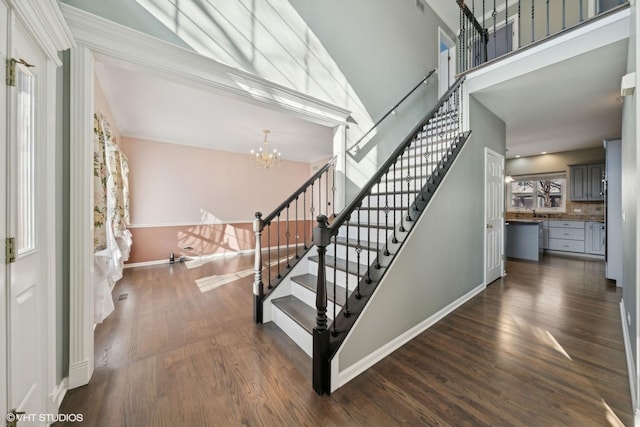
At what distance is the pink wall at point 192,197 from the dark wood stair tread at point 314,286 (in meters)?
3.90

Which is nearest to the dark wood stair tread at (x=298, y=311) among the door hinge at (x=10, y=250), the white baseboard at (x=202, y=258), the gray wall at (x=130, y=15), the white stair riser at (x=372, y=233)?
the white stair riser at (x=372, y=233)

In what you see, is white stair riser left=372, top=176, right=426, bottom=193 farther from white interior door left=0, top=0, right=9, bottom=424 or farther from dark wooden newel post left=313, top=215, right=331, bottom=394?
white interior door left=0, top=0, right=9, bottom=424

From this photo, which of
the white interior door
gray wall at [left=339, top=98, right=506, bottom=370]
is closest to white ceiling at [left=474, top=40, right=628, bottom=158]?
gray wall at [left=339, top=98, right=506, bottom=370]

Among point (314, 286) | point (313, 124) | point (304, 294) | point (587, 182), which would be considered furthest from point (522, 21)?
point (304, 294)

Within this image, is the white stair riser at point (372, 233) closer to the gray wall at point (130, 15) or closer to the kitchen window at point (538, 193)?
the gray wall at point (130, 15)

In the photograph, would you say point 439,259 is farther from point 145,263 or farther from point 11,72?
point 145,263

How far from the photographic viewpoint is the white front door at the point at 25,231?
106 cm

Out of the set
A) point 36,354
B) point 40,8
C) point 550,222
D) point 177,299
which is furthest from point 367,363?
point 550,222

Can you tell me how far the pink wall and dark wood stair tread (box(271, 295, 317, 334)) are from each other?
3911 millimetres

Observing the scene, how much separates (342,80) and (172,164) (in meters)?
4.01

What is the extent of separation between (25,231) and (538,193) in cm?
935

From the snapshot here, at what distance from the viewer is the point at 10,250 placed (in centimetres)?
104

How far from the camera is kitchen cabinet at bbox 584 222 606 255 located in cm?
535

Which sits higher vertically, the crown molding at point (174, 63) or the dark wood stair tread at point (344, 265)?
the crown molding at point (174, 63)
